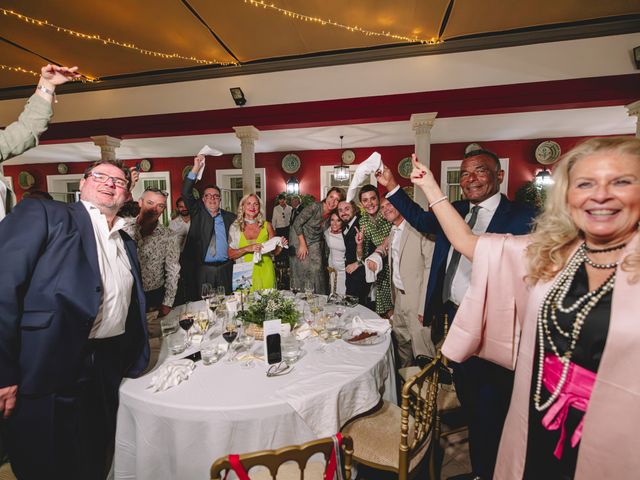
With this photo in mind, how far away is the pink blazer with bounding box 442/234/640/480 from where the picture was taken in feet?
2.67

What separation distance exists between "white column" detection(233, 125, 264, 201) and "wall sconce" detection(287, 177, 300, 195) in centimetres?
334

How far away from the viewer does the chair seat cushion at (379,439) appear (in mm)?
1391

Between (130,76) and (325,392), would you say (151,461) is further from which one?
(130,76)

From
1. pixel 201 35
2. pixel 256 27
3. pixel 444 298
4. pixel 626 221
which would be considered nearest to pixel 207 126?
pixel 201 35

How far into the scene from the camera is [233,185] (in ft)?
32.2

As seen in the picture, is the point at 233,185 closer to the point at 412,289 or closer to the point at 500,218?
the point at 412,289

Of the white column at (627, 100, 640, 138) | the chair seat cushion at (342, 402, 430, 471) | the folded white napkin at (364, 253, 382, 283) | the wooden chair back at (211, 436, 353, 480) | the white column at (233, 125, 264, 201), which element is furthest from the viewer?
the white column at (233, 125, 264, 201)

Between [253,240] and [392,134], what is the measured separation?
5.39 m

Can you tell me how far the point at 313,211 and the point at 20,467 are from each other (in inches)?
121

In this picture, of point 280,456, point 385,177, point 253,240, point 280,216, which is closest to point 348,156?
point 280,216

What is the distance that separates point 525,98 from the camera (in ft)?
14.3

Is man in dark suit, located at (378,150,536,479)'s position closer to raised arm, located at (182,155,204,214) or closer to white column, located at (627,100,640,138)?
raised arm, located at (182,155,204,214)

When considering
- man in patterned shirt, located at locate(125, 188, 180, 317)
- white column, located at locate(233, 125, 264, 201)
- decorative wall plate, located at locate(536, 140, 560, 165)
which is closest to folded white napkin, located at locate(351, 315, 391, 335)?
man in patterned shirt, located at locate(125, 188, 180, 317)

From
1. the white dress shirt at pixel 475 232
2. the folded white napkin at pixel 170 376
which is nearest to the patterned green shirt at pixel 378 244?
the white dress shirt at pixel 475 232
